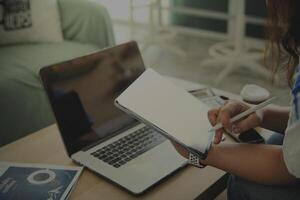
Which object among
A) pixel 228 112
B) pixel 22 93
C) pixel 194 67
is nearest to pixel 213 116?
pixel 228 112

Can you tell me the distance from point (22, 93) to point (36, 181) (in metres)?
0.88

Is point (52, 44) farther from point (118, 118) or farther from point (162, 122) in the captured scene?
point (162, 122)

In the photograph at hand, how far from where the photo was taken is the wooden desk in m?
0.88

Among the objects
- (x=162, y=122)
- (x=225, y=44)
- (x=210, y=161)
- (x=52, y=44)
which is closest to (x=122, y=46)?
(x=162, y=122)

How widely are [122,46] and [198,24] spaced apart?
257cm

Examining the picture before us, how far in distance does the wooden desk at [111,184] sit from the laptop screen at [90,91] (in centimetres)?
8

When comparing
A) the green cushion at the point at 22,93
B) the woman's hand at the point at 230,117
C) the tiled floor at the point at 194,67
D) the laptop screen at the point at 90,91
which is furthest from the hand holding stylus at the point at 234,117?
the tiled floor at the point at 194,67

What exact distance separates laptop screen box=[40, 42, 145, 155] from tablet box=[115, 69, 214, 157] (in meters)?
0.13

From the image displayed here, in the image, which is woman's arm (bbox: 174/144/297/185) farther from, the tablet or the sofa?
the sofa

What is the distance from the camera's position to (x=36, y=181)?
0.91 meters

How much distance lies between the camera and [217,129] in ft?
2.76

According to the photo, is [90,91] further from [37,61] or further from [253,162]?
[37,61]

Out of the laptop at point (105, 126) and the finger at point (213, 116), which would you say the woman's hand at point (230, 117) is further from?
the laptop at point (105, 126)

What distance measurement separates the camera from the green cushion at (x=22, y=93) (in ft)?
5.48
